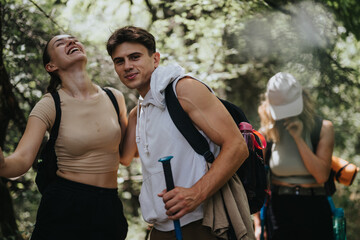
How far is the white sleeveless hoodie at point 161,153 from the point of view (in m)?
2.16

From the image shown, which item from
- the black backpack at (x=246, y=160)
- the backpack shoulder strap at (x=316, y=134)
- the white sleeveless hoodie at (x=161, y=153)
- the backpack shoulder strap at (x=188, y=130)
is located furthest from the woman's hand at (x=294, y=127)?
the backpack shoulder strap at (x=188, y=130)

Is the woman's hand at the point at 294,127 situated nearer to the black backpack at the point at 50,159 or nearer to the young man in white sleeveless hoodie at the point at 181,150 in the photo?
the young man in white sleeveless hoodie at the point at 181,150

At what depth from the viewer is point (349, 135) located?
29.0 feet

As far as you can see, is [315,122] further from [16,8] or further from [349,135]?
[349,135]

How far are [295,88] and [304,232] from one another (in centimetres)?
129

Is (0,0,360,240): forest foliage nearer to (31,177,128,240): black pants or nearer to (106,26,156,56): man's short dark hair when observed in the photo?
(31,177,128,240): black pants

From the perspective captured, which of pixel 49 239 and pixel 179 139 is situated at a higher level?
pixel 179 139

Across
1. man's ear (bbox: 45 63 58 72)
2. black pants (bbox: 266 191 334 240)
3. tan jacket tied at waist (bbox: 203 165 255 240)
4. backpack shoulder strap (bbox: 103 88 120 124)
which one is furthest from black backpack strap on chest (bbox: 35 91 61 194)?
black pants (bbox: 266 191 334 240)

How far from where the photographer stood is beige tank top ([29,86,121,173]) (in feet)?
8.52

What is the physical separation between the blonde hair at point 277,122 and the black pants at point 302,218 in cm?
57

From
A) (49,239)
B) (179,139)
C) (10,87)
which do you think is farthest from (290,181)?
(10,87)

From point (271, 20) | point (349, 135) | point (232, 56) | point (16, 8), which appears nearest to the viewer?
point (16, 8)

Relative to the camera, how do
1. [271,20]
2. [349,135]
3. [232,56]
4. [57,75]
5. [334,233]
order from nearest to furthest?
[57,75] < [334,233] < [271,20] < [232,56] < [349,135]

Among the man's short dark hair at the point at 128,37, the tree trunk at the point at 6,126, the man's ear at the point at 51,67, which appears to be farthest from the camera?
the tree trunk at the point at 6,126
